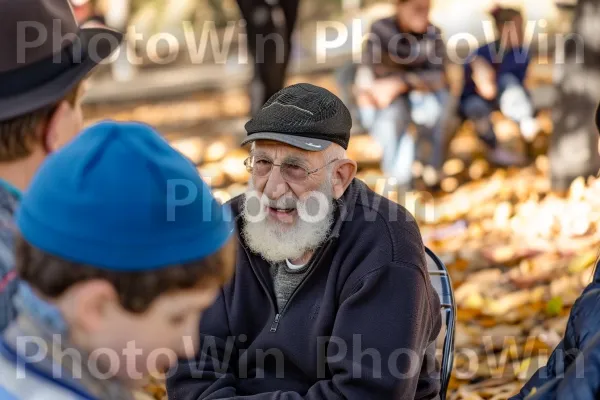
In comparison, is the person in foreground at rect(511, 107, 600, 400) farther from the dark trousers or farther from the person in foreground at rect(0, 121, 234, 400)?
the dark trousers

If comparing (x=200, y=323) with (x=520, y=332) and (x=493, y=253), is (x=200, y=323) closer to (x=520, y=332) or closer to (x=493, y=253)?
(x=520, y=332)

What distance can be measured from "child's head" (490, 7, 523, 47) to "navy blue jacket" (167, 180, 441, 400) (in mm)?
7073

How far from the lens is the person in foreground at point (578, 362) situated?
247cm

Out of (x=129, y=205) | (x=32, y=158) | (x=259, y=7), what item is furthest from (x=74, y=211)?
(x=259, y=7)

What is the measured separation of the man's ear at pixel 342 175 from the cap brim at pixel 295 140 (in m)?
0.11

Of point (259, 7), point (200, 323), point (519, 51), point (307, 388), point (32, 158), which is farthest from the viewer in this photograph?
point (519, 51)

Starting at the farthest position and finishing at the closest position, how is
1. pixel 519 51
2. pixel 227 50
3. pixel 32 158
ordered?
pixel 227 50 → pixel 519 51 → pixel 32 158

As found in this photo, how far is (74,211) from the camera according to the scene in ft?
5.70

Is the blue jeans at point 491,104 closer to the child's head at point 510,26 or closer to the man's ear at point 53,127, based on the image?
the child's head at point 510,26

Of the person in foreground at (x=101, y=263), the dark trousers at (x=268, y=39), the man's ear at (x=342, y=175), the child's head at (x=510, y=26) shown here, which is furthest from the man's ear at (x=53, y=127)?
the child's head at (x=510, y=26)

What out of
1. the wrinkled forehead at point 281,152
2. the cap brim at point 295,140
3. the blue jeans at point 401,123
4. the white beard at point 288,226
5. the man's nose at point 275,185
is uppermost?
the cap brim at point 295,140

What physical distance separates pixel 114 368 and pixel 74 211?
355mm

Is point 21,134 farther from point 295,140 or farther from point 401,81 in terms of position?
point 401,81

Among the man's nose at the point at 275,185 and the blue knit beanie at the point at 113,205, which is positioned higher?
the blue knit beanie at the point at 113,205
